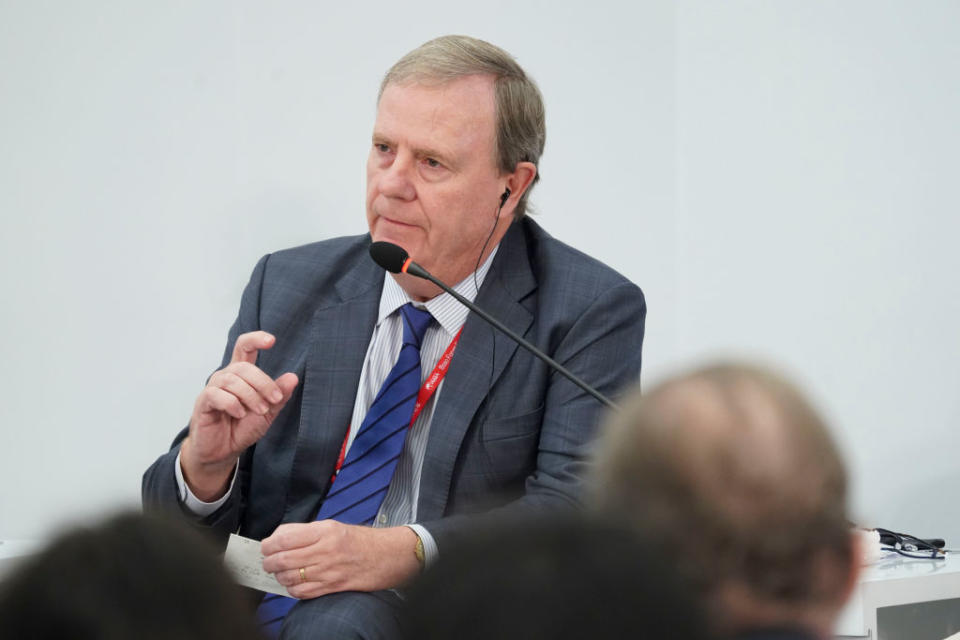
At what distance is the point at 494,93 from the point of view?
201 centimetres

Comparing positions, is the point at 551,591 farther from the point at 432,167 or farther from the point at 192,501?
the point at 432,167

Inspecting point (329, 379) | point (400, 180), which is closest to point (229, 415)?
point (329, 379)

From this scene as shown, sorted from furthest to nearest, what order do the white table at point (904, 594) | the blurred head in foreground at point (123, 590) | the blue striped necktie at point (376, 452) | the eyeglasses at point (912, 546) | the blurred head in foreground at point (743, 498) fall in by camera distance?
the eyeglasses at point (912, 546) < the white table at point (904, 594) < the blue striped necktie at point (376, 452) < the blurred head in foreground at point (743, 498) < the blurred head in foreground at point (123, 590)

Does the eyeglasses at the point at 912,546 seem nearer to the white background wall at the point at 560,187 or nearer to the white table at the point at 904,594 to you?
the white table at the point at 904,594

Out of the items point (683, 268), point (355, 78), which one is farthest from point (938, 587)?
point (355, 78)

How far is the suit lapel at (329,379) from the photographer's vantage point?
1857 millimetres

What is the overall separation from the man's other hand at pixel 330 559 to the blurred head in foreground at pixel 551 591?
1.09 metres

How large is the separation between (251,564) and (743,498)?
1182mm

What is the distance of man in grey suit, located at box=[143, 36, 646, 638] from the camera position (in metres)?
1.79

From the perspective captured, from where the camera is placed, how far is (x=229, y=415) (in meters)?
1.73

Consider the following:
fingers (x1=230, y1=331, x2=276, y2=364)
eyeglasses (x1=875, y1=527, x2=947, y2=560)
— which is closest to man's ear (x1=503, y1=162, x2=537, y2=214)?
fingers (x1=230, y1=331, x2=276, y2=364)

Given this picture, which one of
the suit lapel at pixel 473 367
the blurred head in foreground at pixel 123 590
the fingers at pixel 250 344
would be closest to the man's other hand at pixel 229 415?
the fingers at pixel 250 344

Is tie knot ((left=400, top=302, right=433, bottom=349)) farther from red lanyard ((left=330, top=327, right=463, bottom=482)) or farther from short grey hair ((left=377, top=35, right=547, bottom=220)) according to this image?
short grey hair ((left=377, top=35, right=547, bottom=220))

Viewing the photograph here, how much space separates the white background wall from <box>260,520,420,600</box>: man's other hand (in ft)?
2.45
